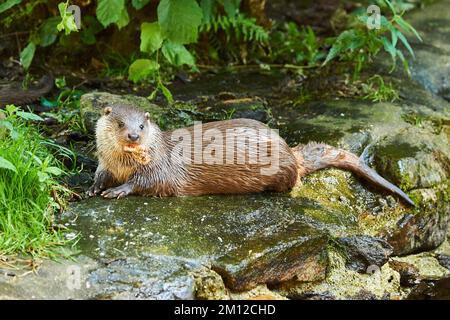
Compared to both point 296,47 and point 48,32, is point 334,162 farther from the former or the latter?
point 48,32

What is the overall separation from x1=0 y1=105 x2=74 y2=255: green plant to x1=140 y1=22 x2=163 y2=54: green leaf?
3.70ft

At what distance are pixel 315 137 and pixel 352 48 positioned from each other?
90 centimetres

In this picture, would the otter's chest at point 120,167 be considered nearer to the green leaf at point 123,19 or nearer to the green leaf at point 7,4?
the green leaf at point 123,19

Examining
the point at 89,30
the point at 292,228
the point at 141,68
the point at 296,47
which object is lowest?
the point at 292,228

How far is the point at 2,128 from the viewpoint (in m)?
3.52

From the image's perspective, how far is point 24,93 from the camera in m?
4.57

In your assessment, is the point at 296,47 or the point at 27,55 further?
the point at 296,47

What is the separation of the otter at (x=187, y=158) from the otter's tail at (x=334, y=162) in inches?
5.2

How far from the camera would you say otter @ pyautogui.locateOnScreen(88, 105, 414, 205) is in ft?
11.7

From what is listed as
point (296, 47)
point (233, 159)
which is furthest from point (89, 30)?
point (233, 159)

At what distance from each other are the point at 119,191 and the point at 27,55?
179 centimetres

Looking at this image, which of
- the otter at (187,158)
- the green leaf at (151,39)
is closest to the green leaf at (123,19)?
the green leaf at (151,39)

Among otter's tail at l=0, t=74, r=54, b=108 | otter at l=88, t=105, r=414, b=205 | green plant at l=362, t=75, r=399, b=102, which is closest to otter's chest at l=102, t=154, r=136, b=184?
otter at l=88, t=105, r=414, b=205
